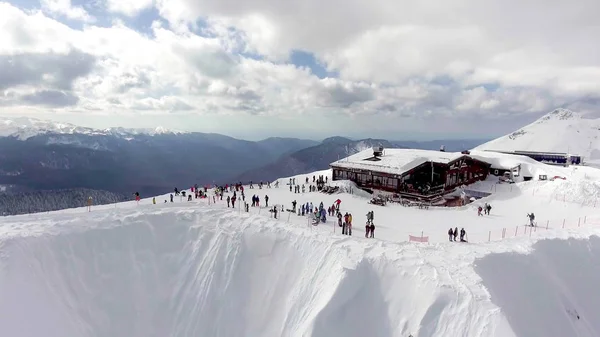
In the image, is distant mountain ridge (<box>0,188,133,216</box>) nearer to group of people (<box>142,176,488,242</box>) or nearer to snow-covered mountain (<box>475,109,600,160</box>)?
group of people (<box>142,176,488,242</box>)

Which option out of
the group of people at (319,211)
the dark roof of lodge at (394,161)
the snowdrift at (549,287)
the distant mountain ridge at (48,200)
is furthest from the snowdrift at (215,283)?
the distant mountain ridge at (48,200)

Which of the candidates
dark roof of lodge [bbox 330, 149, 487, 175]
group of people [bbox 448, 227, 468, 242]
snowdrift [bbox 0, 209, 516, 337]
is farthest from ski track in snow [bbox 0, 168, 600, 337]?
dark roof of lodge [bbox 330, 149, 487, 175]

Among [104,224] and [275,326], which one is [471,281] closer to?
[275,326]

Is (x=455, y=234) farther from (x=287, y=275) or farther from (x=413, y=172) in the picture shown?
(x=413, y=172)

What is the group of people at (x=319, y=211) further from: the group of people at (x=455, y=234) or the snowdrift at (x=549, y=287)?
the snowdrift at (x=549, y=287)

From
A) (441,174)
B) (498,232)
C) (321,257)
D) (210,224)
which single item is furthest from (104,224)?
(441,174)

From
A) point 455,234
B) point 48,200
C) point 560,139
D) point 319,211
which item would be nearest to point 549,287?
point 455,234
